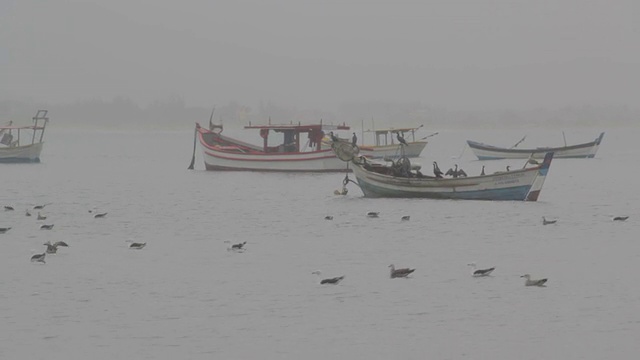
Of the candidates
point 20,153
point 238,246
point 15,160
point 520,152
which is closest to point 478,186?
point 238,246

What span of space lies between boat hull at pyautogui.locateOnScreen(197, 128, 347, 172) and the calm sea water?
15.0 metres

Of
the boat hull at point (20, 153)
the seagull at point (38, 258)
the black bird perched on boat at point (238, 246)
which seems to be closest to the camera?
the seagull at point (38, 258)

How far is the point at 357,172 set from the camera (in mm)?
54438

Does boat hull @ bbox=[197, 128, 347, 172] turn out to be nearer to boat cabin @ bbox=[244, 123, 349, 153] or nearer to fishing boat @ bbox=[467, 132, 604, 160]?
boat cabin @ bbox=[244, 123, 349, 153]

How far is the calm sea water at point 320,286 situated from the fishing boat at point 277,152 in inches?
590

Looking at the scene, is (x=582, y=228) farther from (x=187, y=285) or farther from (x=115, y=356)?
(x=115, y=356)

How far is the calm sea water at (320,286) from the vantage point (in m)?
23.1

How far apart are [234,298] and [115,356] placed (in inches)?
247

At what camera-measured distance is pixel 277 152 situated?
74.2 metres

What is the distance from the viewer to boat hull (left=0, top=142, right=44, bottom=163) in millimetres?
94188

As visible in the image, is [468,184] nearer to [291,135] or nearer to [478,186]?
[478,186]

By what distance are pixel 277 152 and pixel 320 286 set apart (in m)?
44.9

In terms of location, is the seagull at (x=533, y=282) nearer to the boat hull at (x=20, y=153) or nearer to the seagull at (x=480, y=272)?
the seagull at (x=480, y=272)

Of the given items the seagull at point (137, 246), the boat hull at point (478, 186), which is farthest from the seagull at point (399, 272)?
the boat hull at point (478, 186)
